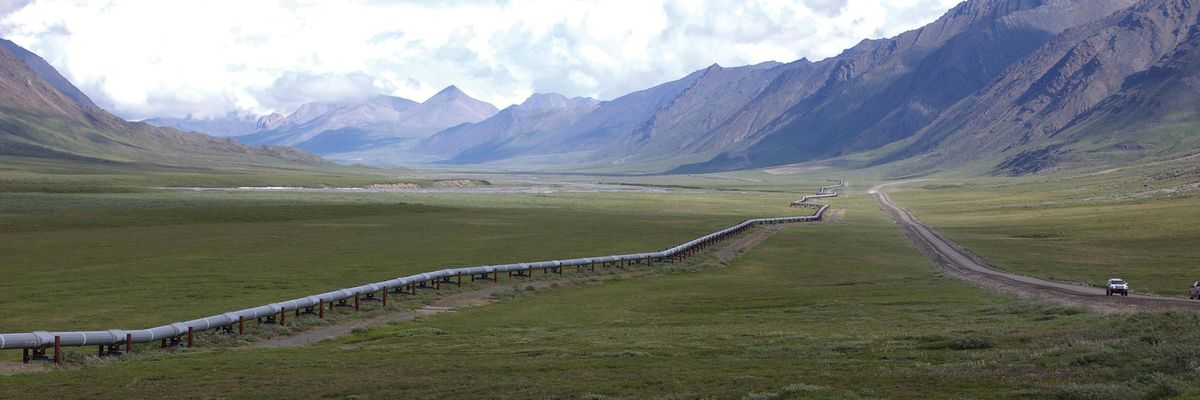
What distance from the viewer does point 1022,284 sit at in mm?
53031

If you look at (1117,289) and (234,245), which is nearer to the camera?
(1117,289)

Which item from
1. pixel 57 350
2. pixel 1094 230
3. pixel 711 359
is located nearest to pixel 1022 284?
pixel 711 359

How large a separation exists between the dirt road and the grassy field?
165cm

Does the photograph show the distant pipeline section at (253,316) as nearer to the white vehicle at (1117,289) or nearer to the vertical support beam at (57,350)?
the vertical support beam at (57,350)

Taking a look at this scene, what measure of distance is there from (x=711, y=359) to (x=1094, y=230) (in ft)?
273

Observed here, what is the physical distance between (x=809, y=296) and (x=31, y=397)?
3257 cm

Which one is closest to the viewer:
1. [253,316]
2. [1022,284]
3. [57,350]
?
[57,350]

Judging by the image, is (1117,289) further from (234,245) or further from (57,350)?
(234,245)

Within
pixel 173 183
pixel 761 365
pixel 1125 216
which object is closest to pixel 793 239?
pixel 1125 216

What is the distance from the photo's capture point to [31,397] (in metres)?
21.2

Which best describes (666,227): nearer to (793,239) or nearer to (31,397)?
(793,239)

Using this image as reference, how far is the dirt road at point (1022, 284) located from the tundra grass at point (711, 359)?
107 inches

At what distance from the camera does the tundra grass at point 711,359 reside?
21.0m

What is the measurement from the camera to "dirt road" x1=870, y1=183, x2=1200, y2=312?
3847 centimetres
